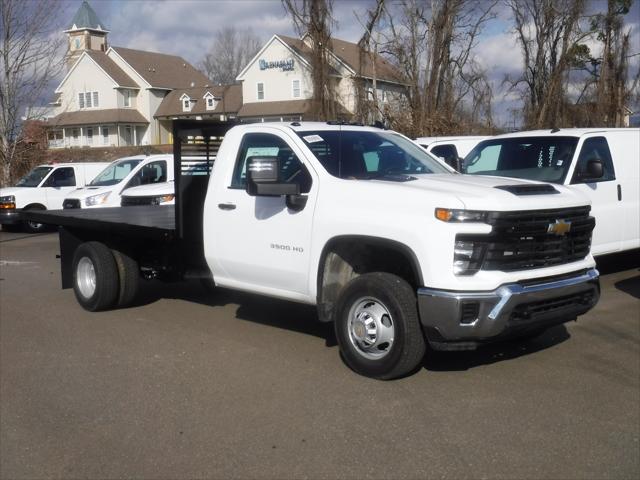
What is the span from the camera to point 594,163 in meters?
9.23

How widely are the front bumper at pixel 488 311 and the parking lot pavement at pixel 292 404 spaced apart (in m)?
0.49

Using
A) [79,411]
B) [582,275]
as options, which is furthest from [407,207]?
[79,411]

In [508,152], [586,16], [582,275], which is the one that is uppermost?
[586,16]

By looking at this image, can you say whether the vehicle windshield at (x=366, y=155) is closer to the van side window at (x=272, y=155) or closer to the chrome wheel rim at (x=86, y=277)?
the van side window at (x=272, y=155)

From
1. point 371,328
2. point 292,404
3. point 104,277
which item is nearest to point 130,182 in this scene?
point 104,277

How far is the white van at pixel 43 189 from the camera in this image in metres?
19.6

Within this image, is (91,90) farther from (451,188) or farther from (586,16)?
(451,188)

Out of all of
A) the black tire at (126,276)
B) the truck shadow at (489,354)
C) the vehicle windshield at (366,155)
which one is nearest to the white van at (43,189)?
the black tire at (126,276)

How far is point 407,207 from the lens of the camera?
5828 millimetres

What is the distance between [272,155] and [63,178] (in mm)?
14977

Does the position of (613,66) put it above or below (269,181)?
above

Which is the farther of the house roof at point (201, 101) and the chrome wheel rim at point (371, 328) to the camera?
the house roof at point (201, 101)

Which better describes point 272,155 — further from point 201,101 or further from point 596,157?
point 201,101

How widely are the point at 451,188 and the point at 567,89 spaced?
2256 centimetres
